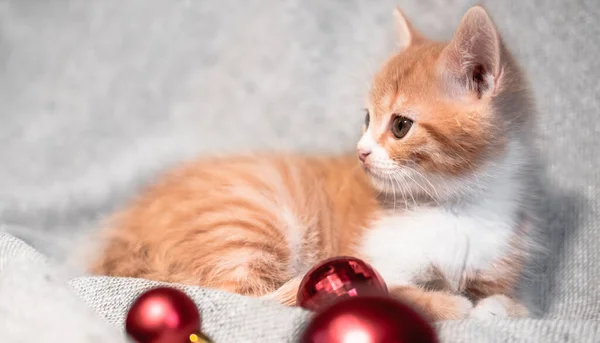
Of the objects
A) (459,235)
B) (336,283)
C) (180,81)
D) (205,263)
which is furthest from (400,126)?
(180,81)

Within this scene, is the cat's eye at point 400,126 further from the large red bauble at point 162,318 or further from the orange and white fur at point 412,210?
the large red bauble at point 162,318

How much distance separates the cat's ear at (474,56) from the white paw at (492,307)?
0.35 m

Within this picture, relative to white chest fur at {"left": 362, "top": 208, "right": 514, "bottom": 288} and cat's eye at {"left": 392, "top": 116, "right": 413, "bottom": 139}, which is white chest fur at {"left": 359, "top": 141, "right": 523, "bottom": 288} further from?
cat's eye at {"left": 392, "top": 116, "right": 413, "bottom": 139}

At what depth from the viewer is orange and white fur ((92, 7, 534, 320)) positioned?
108 cm

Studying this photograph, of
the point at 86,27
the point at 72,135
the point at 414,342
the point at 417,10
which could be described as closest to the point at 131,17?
the point at 86,27

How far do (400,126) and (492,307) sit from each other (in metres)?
0.34

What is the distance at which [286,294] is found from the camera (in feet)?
3.68

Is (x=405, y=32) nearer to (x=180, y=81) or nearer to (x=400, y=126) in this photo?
(x=400, y=126)

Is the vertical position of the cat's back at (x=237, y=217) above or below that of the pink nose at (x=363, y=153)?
below

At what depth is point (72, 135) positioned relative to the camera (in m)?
1.76

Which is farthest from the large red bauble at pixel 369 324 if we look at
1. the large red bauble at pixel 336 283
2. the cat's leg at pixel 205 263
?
the cat's leg at pixel 205 263

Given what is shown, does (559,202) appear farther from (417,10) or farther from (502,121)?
(417,10)

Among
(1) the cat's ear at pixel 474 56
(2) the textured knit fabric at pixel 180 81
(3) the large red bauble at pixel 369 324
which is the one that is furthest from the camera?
(2) the textured knit fabric at pixel 180 81

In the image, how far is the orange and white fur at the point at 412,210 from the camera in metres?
1.08
